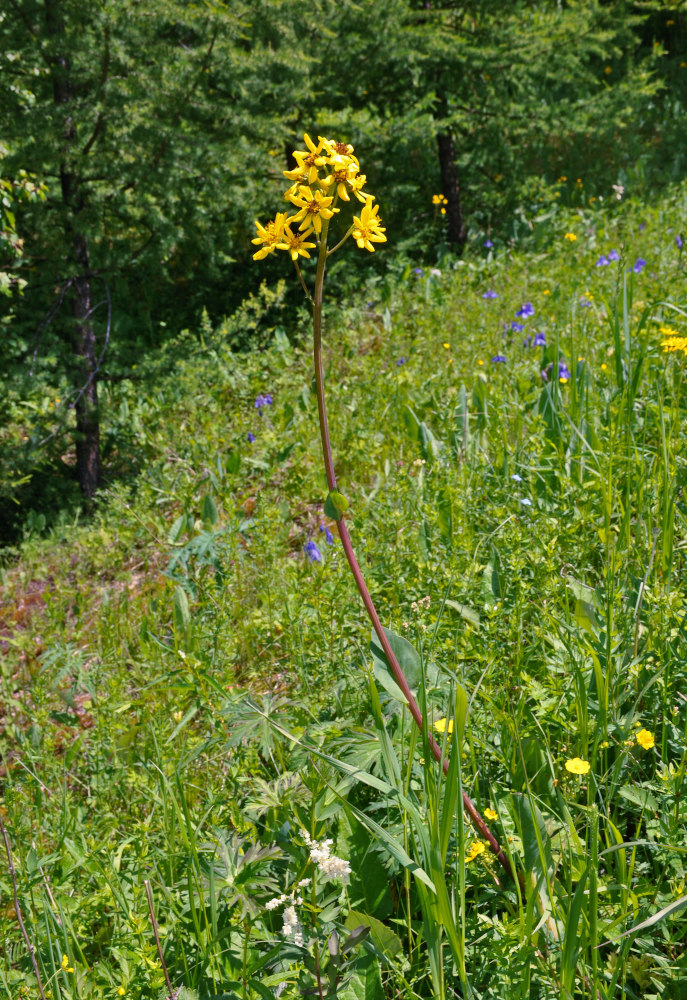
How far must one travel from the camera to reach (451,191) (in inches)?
244

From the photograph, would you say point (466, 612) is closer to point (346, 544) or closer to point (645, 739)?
point (645, 739)

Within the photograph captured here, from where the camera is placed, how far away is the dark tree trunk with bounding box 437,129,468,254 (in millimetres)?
6079

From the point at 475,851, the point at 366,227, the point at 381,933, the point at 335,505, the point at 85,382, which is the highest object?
the point at 366,227

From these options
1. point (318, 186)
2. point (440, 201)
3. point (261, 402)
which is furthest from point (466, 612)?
point (440, 201)

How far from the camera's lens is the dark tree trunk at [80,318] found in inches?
145

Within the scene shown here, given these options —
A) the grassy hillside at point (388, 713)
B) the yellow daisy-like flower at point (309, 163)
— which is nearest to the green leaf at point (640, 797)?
the grassy hillside at point (388, 713)

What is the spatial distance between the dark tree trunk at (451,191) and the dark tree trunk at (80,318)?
3.31 m

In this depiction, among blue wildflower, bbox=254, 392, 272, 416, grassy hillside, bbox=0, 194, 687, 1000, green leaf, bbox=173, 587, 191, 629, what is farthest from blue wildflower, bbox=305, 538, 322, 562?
blue wildflower, bbox=254, 392, 272, 416

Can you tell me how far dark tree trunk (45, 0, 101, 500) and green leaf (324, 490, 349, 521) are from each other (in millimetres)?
3225

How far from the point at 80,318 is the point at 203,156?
1.12m

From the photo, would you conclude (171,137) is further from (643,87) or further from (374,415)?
(643,87)

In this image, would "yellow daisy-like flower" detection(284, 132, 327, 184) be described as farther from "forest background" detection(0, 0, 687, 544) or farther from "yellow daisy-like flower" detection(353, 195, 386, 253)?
"forest background" detection(0, 0, 687, 544)

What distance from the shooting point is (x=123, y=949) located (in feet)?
4.36

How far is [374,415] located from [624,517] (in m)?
1.71
